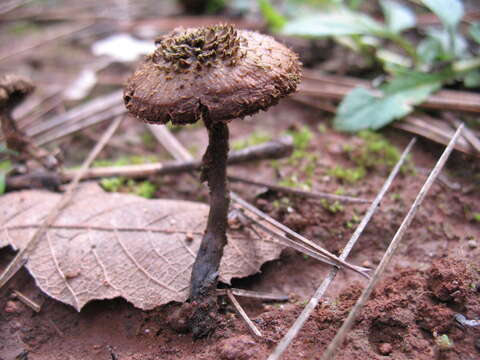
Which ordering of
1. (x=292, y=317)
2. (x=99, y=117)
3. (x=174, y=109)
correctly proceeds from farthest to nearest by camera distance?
(x=99, y=117) → (x=292, y=317) → (x=174, y=109)

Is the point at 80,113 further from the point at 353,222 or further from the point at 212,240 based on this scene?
the point at 353,222

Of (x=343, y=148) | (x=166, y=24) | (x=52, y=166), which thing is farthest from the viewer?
(x=166, y=24)

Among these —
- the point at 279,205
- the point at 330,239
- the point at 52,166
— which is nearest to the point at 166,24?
the point at 52,166

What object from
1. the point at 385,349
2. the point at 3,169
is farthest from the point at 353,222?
the point at 3,169

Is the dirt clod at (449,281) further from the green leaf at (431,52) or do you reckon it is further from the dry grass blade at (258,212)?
the green leaf at (431,52)

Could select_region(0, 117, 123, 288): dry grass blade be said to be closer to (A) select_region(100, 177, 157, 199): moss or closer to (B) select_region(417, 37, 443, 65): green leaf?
(A) select_region(100, 177, 157, 199): moss

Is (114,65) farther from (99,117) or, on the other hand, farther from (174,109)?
(174,109)
